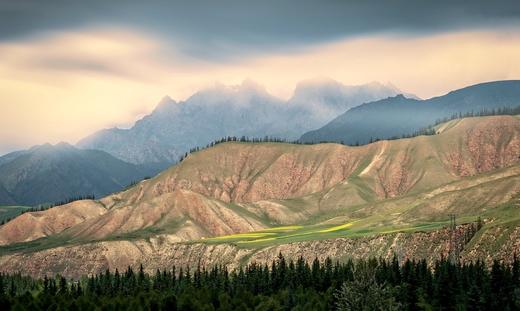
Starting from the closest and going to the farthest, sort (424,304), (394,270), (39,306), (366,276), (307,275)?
(366,276) < (424,304) < (39,306) < (394,270) < (307,275)

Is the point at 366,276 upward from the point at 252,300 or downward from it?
upward

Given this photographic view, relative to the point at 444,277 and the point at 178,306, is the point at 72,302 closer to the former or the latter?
the point at 178,306

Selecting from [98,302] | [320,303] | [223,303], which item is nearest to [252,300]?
[223,303]

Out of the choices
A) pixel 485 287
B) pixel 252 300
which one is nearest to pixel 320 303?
pixel 252 300

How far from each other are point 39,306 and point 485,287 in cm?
8883

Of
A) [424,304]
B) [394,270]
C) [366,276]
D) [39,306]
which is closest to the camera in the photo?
[366,276]

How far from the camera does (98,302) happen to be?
16012 centimetres

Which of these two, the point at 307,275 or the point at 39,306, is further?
the point at 307,275

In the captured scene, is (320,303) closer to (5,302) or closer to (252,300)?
(252,300)

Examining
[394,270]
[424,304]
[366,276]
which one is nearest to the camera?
[366,276]

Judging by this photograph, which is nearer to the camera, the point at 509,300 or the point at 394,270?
the point at 509,300

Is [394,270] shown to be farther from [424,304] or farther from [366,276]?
[366,276]

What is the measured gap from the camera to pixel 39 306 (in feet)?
503

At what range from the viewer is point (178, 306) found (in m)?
147
